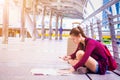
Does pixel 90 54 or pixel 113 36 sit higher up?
pixel 113 36

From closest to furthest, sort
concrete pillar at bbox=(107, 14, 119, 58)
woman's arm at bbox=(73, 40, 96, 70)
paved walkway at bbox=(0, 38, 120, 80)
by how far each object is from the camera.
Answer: paved walkway at bbox=(0, 38, 120, 80) < woman's arm at bbox=(73, 40, 96, 70) < concrete pillar at bbox=(107, 14, 119, 58)

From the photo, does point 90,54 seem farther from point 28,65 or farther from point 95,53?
point 28,65

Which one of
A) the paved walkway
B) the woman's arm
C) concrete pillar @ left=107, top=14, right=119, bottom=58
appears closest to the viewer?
the paved walkway

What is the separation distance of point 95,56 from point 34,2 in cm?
1890

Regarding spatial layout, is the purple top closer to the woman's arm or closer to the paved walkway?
the woman's arm

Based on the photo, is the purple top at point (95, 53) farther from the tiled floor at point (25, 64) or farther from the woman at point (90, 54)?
the tiled floor at point (25, 64)

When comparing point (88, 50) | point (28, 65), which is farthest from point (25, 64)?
point (88, 50)

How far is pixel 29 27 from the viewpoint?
33.8 m

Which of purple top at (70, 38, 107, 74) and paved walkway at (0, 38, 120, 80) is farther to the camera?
purple top at (70, 38, 107, 74)

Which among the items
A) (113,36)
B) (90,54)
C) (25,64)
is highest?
(113,36)

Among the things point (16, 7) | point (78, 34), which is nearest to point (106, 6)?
point (78, 34)

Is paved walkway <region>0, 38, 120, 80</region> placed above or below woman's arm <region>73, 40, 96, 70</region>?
below

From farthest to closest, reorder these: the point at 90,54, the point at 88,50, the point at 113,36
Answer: the point at 113,36 → the point at 90,54 → the point at 88,50

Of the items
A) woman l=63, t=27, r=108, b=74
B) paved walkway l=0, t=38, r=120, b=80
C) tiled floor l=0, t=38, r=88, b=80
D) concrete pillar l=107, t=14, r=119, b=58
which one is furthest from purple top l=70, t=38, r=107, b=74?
concrete pillar l=107, t=14, r=119, b=58
